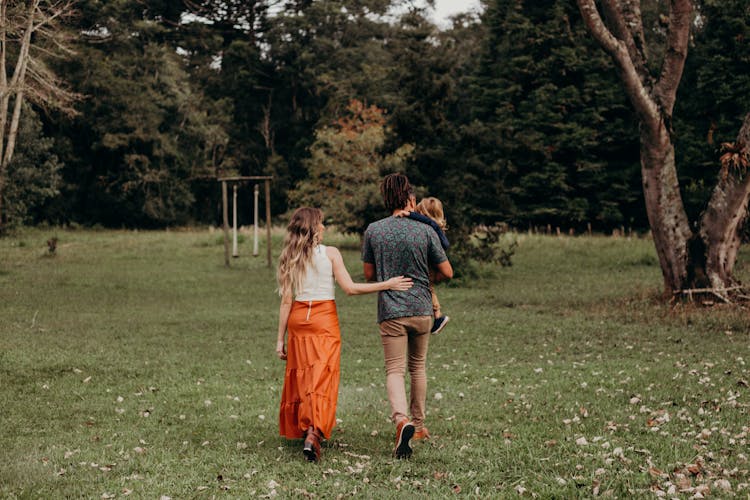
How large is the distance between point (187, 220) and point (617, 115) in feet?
94.4

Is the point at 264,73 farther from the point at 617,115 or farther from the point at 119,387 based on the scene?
the point at 119,387

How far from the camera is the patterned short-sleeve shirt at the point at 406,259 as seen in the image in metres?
6.43

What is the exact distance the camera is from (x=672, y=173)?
16.0 m

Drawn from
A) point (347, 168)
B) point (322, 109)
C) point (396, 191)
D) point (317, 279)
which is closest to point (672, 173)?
point (396, 191)

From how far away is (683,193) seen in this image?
121ft

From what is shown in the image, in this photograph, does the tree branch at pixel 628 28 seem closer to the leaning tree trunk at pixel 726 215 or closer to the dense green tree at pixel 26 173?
the leaning tree trunk at pixel 726 215

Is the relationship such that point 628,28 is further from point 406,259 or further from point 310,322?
point 310,322

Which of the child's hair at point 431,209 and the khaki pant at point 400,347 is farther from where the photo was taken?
the child's hair at point 431,209

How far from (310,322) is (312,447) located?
1.01 metres

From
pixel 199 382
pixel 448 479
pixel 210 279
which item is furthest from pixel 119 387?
pixel 210 279

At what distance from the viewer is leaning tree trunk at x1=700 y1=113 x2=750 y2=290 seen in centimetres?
1536

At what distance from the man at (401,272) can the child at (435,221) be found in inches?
2.7

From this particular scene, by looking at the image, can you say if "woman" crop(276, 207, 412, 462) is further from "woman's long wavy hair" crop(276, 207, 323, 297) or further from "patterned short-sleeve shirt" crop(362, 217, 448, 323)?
"patterned short-sleeve shirt" crop(362, 217, 448, 323)

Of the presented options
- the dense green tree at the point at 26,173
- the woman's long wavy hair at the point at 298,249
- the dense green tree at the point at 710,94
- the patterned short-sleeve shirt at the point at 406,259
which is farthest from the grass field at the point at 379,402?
the dense green tree at the point at 26,173
